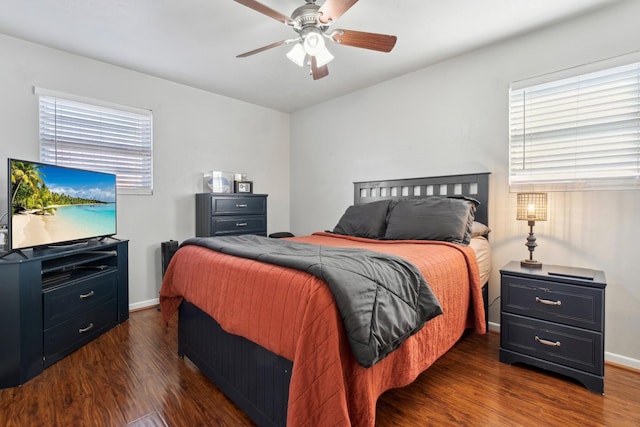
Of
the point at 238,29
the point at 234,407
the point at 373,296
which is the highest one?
the point at 238,29

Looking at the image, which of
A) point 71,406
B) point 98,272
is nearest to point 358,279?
point 71,406

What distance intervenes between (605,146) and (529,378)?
1.73m

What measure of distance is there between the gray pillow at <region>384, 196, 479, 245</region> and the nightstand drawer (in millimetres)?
666

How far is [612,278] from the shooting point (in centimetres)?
217

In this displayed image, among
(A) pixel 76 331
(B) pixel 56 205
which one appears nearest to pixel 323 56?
(B) pixel 56 205

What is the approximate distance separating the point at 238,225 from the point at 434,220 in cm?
232

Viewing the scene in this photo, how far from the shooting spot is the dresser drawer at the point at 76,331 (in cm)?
211

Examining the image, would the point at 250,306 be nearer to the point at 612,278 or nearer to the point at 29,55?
the point at 612,278

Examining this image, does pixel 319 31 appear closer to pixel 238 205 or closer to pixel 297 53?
pixel 297 53

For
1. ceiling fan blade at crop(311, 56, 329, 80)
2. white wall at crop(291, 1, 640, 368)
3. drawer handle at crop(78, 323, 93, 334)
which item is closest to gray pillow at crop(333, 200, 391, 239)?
white wall at crop(291, 1, 640, 368)

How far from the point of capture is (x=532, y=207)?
2223mm

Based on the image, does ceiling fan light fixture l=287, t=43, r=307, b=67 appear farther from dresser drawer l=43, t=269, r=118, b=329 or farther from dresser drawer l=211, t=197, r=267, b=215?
dresser drawer l=43, t=269, r=118, b=329

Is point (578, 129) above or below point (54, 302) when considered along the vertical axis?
above

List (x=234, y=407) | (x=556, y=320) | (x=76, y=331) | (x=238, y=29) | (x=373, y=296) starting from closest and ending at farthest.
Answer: (x=373, y=296), (x=234, y=407), (x=556, y=320), (x=76, y=331), (x=238, y=29)
